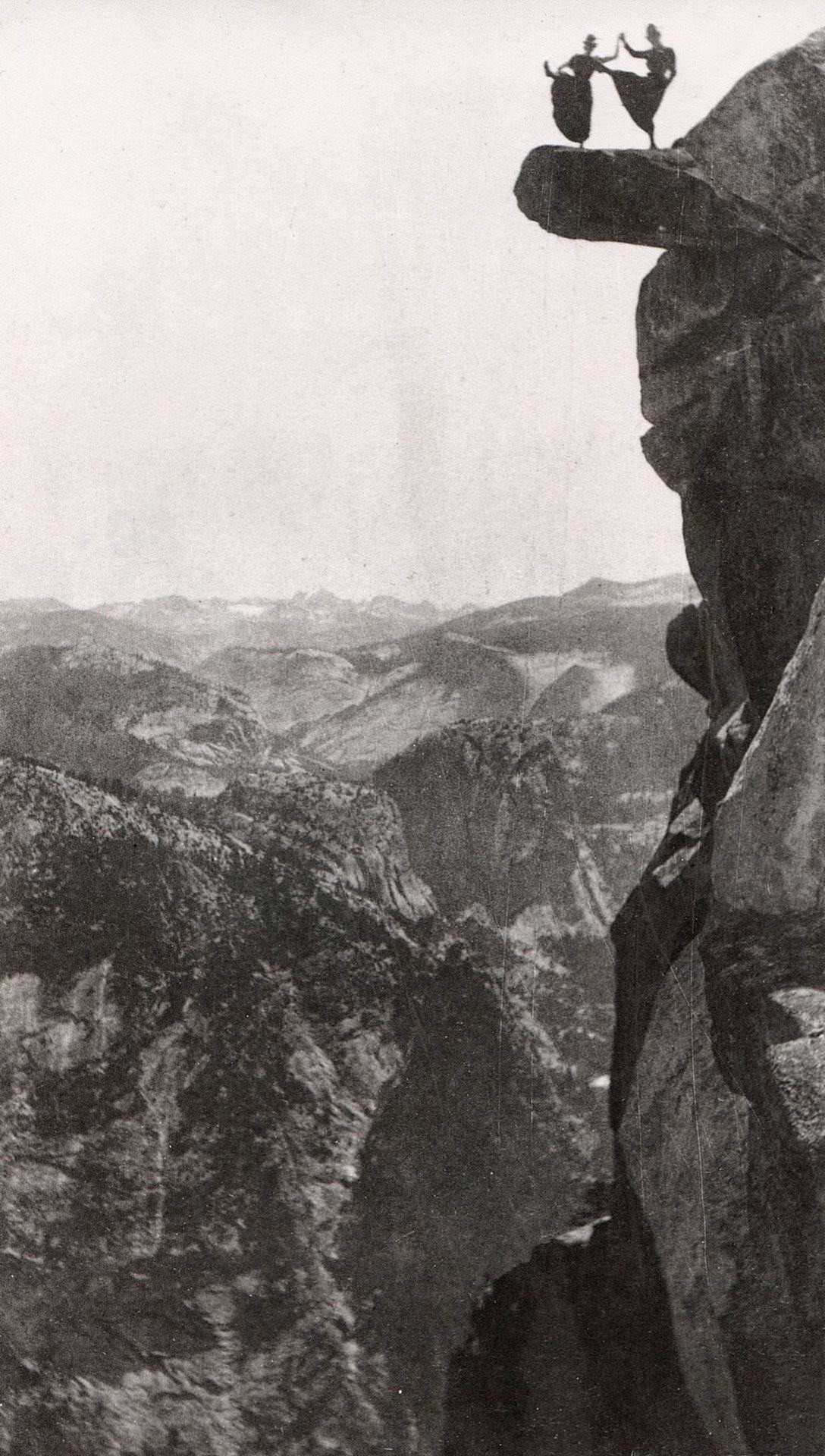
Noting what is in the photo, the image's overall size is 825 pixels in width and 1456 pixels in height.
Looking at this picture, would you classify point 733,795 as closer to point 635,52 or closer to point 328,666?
point 635,52

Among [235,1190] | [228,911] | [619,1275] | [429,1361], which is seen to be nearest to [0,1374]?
[235,1190]

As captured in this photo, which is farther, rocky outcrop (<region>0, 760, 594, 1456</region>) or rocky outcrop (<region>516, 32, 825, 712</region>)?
rocky outcrop (<region>0, 760, 594, 1456</region>)

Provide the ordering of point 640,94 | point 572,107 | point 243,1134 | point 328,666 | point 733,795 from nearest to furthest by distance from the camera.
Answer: point 733,795 < point 572,107 < point 640,94 < point 243,1134 < point 328,666

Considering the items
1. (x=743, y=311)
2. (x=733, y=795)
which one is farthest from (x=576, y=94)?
(x=733, y=795)

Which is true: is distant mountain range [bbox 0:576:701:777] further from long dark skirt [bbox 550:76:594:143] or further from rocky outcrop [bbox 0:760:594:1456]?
long dark skirt [bbox 550:76:594:143]

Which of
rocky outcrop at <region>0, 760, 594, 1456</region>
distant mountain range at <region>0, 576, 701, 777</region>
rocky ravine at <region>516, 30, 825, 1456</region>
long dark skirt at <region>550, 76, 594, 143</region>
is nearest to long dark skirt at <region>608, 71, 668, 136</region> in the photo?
long dark skirt at <region>550, 76, 594, 143</region>

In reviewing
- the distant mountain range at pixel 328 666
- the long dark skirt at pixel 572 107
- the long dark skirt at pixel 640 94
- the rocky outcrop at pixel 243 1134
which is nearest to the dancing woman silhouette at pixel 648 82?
the long dark skirt at pixel 640 94

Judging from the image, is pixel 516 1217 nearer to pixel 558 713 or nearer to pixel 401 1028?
pixel 401 1028
